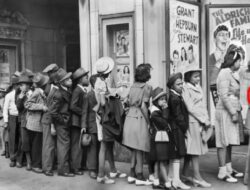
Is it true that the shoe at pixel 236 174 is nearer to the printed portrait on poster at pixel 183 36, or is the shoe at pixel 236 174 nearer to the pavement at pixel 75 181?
the pavement at pixel 75 181

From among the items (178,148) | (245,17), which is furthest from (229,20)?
(178,148)

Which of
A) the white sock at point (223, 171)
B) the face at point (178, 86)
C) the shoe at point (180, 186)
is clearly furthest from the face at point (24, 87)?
the white sock at point (223, 171)

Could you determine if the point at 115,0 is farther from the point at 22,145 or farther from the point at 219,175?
the point at 219,175

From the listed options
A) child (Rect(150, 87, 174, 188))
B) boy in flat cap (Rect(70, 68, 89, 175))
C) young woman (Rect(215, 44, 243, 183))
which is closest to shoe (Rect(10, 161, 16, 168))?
boy in flat cap (Rect(70, 68, 89, 175))

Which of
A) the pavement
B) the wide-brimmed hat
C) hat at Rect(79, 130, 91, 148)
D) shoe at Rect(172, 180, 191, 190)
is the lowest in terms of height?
the pavement

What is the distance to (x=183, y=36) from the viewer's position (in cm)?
795

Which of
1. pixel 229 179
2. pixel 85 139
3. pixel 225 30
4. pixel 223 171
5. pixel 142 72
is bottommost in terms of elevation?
pixel 229 179

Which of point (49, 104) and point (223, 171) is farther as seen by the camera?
point (49, 104)

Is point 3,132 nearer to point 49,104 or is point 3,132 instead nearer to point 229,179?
point 49,104

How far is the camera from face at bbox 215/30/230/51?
8492 mm

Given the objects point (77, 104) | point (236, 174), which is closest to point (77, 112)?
point (77, 104)

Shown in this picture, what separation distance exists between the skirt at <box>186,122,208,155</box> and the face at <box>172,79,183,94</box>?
0.54 metres

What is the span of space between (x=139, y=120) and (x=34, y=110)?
213 centimetres

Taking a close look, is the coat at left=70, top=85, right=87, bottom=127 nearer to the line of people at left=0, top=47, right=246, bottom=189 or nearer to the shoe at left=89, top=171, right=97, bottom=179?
the line of people at left=0, top=47, right=246, bottom=189
